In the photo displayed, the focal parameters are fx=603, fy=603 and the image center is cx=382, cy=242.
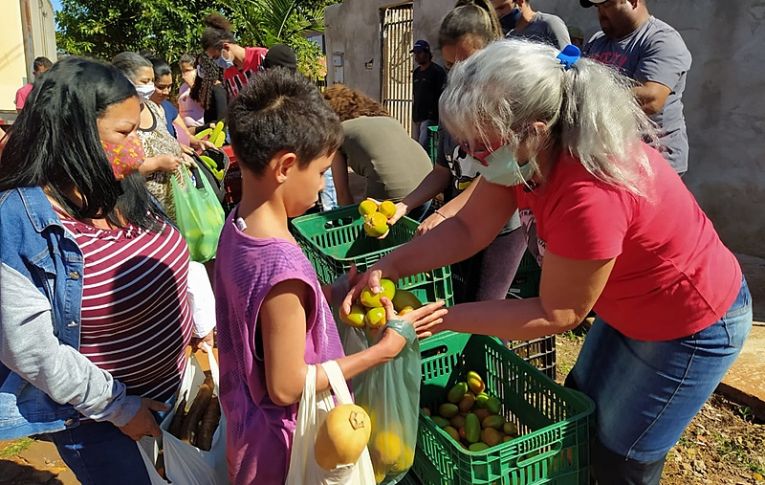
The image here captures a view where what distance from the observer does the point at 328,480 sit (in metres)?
1.60

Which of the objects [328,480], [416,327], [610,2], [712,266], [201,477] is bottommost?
[201,477]

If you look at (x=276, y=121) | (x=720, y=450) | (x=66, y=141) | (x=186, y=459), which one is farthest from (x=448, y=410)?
(x=720, y=450)

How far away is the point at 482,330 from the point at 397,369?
0.28 meters

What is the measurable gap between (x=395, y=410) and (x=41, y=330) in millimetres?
987

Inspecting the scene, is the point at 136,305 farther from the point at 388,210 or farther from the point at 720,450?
the point at 720,450

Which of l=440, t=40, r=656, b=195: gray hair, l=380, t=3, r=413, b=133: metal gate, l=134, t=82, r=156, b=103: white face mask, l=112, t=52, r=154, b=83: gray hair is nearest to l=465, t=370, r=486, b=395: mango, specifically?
l=440, t=40, r=656, b=195: gray hair

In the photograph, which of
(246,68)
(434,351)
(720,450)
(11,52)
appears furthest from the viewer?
(11,52)

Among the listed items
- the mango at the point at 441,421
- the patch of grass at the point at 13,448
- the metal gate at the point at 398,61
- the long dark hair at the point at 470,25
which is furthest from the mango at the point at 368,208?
the metal gate at the point at 398,61

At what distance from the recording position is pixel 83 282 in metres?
1.65

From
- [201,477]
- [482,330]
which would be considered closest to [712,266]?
[482,330]

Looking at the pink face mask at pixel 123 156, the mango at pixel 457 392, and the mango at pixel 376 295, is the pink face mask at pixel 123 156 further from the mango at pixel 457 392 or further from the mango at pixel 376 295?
the mango at pixel 457 392

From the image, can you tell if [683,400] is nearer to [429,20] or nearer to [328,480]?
[328,480]

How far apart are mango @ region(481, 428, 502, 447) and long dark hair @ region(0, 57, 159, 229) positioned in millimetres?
1449

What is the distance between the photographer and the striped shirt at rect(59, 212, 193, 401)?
1.71 meters
